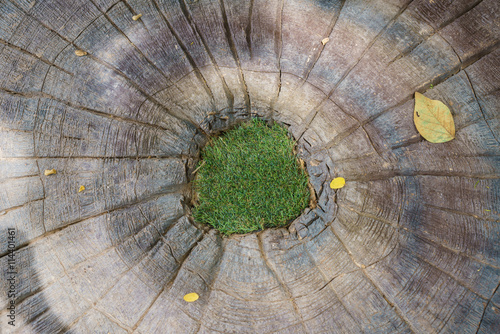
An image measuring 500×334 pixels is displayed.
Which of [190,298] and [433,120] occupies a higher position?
[433,120]

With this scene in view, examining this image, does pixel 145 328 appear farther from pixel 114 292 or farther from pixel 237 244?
pixel 237 244

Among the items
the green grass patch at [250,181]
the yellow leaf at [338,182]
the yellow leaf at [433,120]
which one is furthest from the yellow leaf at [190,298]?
the yellow leaf at [433,120]

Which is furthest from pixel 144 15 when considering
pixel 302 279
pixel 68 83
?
pixel 302 279

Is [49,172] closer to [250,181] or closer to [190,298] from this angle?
[190,298]

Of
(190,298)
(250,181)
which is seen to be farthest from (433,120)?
(190,298)

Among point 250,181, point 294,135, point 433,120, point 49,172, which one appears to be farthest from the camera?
point 250,181

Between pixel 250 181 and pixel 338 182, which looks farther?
pixel 250 181
